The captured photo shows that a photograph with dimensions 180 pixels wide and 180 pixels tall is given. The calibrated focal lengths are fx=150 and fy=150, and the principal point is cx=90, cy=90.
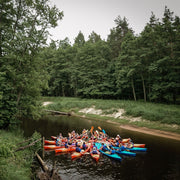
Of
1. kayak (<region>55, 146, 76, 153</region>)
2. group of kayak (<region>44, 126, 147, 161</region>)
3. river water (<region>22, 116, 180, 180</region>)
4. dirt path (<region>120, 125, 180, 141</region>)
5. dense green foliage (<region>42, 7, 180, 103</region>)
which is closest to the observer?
river water (<region>22, 116, 180, 180</region>)

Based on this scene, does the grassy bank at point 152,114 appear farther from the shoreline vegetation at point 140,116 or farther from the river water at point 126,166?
the river water at point 126,166

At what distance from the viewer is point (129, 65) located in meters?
34.5

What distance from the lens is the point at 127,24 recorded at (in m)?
48.0

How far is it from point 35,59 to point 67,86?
43.8 metres

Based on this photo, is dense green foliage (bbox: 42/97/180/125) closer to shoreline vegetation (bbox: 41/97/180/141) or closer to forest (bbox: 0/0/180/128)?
shoreline vegetation (bbox: 41/97/180/141)

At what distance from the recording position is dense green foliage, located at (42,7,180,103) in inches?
1087

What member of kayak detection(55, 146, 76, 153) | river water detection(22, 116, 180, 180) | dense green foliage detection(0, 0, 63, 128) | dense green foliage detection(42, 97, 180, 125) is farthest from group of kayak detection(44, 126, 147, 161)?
dense green foliage detection(42, 97, 180, 125)

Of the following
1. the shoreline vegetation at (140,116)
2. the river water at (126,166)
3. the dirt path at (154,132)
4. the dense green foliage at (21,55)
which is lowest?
the river water at (126,166)

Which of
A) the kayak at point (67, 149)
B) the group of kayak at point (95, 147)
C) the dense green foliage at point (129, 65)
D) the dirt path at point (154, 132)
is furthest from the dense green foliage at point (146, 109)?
the kayak at point (67, 149)

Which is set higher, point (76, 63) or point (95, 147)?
point (76, 63)

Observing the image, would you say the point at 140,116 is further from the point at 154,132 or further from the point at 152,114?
the point at 154,132

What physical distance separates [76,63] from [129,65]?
22121 millimetres

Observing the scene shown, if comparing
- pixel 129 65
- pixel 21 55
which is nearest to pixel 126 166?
pixel 21 55

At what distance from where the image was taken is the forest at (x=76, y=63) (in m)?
14.0
